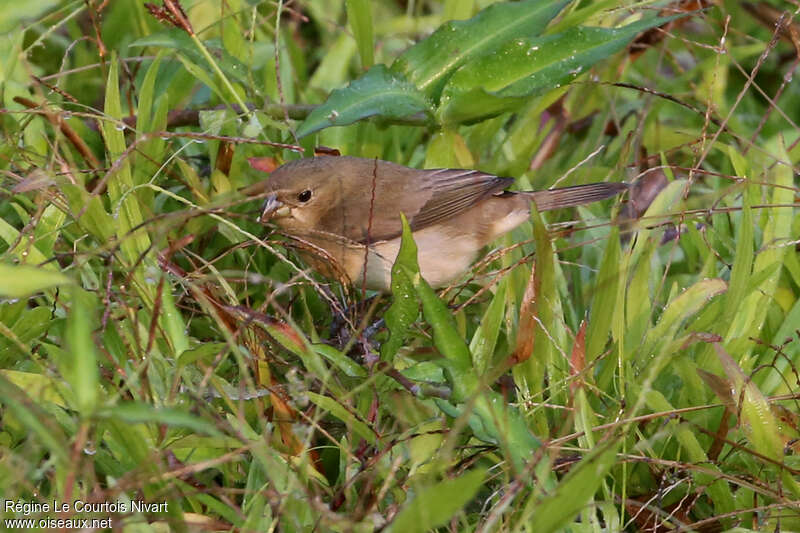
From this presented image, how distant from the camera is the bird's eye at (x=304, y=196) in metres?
4.32

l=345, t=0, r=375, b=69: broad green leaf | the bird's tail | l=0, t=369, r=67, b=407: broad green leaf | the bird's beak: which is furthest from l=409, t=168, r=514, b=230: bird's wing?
l=0, t=369, r=67, b=407: broad green leaf

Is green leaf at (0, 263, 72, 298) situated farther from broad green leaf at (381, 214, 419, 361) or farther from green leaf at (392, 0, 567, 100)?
green leaf at (392, 0, 567, 100)

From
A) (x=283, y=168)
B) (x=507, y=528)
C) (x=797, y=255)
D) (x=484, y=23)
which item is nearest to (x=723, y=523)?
(x=507, y=528)

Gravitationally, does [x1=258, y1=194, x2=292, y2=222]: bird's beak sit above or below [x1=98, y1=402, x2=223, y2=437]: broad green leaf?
below

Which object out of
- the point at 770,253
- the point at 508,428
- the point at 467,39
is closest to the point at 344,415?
the point at 508,428

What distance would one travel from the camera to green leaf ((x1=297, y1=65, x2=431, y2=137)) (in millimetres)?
4086

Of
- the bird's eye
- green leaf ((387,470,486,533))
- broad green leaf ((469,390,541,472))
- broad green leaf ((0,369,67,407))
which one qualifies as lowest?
broad green leaf ((469,390,541,472))

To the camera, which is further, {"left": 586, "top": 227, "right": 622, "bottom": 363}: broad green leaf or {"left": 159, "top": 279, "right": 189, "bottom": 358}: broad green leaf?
{"left": 586, "top": 227, "right": 622, "bottom": 363}: broad green leaf

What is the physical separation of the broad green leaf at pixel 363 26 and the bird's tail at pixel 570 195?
1.11 metres

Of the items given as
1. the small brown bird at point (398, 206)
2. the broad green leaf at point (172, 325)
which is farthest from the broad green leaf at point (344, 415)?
the small brown bird at point (398, 206)

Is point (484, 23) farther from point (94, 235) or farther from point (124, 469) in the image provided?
point (124, 469)

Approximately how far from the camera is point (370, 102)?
4.24m

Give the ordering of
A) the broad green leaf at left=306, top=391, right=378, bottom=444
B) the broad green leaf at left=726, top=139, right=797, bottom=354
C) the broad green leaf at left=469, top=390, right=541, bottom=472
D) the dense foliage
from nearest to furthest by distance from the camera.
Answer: the dense foliage
the broad green leaf at left=469, top=390, right=541, bottom=472
the broad green leaf at left=306, top=391, right=378, bottom=444
the broad green leaf at left=726, top=139, right=797, bottom=354

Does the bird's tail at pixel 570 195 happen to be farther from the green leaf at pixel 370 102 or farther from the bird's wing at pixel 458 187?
the green leaf at pixel 370 102
